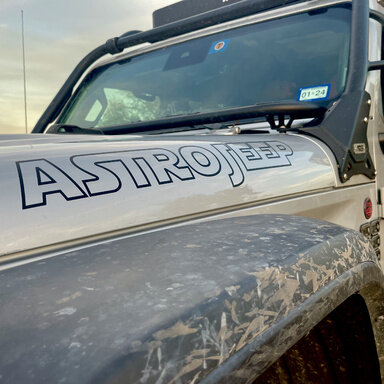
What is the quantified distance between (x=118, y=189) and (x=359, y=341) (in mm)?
661

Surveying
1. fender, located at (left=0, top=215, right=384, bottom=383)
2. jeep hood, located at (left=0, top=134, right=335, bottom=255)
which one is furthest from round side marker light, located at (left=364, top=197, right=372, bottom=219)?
fender, located at (left=0, top=215, right=384, bottom=383)

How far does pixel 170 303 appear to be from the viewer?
0.69m

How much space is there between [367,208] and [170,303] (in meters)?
1.47

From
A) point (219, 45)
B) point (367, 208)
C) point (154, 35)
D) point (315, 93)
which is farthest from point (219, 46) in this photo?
point (367, 208)

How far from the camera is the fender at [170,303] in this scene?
59 centimetres

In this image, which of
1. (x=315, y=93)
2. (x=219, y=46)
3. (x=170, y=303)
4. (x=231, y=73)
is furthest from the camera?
(x=219, y=46)

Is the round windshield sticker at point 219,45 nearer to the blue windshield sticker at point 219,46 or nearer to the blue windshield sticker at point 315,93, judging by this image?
the blue windshield sticker at point 219,46

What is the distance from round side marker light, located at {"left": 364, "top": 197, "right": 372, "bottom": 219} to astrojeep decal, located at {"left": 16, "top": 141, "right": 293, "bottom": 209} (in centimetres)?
65

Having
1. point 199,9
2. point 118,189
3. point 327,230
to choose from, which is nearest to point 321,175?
point 327,230

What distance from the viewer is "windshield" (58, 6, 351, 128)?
2.11 m

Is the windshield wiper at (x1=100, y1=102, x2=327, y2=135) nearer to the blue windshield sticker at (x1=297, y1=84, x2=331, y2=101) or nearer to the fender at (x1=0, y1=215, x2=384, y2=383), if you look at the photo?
the blue windshield sticker at (x1=297, y1=84, x2=331, y2=101)

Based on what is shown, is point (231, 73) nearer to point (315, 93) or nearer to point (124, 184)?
point (315, 93)

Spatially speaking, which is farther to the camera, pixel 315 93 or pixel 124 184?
pixel 315 93

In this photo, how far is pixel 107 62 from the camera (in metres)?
2.87
